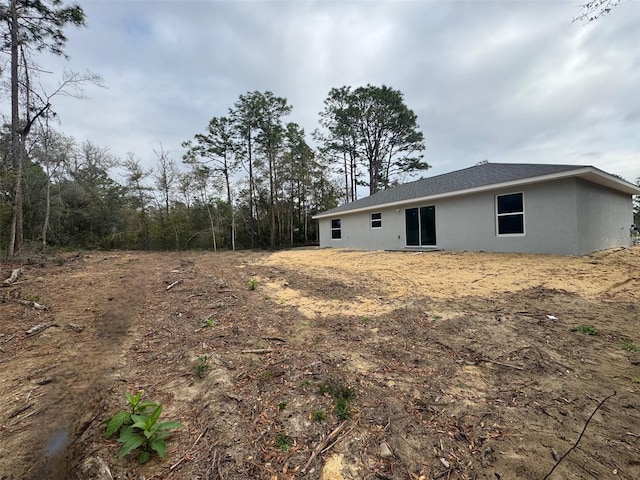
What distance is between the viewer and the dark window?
16234 mm

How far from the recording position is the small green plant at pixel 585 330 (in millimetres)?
2980

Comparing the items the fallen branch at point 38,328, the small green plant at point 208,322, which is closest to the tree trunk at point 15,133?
the fallen branch at point 38,328

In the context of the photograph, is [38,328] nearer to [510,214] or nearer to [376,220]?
[510,214]

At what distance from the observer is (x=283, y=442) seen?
5.37ft

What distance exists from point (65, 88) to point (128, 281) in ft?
27.1

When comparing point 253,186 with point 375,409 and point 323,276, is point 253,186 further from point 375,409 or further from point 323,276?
point 375,409

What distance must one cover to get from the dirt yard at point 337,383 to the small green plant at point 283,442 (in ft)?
0.04

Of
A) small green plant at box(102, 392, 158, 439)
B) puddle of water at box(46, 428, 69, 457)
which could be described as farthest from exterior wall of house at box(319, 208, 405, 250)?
puddle of water at box(46, 428, 69, 457)

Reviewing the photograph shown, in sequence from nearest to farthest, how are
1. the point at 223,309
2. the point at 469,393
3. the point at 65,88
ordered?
the point at 469,393 → the point at 223,309 → the point at 65,88

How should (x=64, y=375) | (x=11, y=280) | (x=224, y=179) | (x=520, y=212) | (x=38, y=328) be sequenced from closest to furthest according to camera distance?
(x=64, y=375) → (x=38, y=328) → (x=11, y=280) → (x=520, y=212) → (x=224, y=179)

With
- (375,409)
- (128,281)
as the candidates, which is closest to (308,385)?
(375,409)

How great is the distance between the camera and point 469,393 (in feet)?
6.70

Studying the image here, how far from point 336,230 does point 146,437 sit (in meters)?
15.2

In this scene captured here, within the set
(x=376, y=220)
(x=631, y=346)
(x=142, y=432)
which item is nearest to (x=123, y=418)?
(x=142, y=432)
